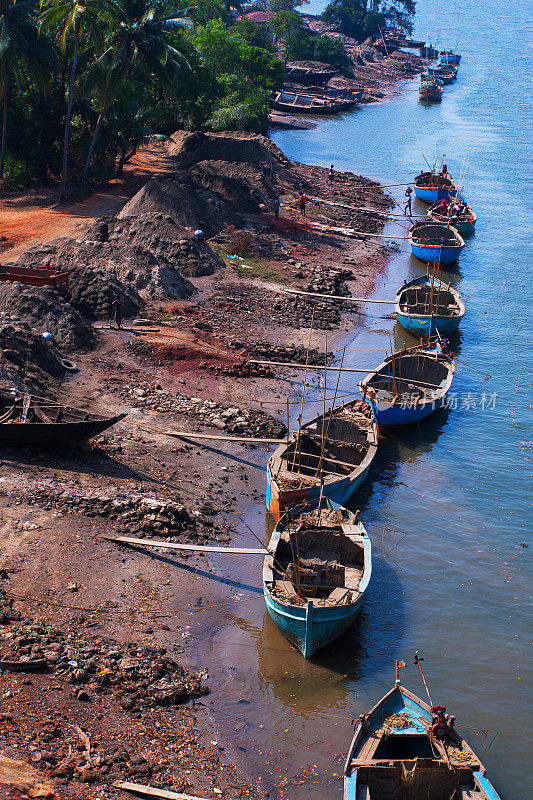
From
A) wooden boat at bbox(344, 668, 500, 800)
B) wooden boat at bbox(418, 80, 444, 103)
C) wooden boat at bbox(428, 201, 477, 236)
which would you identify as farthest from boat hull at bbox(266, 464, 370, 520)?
wooden boat at bbox(418, 80, 444, 103)

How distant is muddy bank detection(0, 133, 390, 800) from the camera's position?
492 inches

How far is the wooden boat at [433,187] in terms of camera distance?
169 ft

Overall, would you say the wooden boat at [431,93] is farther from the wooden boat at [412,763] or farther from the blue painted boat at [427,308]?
the wooden boat at [412,763]

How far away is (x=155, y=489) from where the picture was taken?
19.0 m

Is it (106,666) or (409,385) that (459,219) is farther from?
(106,666)

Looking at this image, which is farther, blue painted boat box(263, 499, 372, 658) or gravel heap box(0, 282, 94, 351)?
gravel heap box(0, 282, 94, 351)

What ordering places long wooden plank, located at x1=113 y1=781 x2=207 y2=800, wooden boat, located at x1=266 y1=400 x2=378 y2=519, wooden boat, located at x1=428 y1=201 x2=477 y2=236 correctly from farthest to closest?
wooden boat, located at x1=428 y1=201 x2=477 y2=236, wooden boat, located at x1=266 y1=400 x2=378 y2=519, long wooden plank, located at x1=113 y1=781 x2=207 y2=800

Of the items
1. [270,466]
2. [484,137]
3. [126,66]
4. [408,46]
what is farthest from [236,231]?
[408,46]

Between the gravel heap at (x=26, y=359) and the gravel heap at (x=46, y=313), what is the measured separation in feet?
3.05

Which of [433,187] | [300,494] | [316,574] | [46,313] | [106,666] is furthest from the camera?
[433,187]

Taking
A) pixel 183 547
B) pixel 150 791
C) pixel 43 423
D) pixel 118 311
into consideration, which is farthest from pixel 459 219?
pixel 150 791

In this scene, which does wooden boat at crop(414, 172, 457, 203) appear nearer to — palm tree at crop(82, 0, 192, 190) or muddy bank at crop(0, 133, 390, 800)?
muddy bank at crop(0, 133, 390, 800)

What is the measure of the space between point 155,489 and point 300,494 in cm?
368

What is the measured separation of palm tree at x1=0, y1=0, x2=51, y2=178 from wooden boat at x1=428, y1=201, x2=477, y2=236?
76.9 ft
